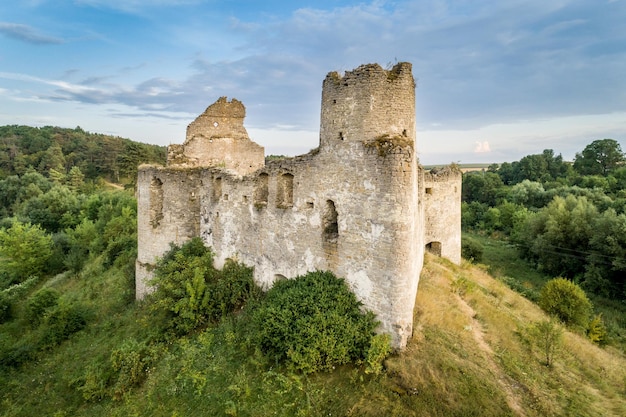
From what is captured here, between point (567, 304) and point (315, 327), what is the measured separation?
1277 cm

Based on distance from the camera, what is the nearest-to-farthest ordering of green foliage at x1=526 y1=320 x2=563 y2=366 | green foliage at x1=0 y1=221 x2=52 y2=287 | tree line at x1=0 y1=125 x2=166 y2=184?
green foliage at x1=526 y1=320 x2=563 y2=366 → green foliage at x1=0 y1=221 x2=52 y2=287 → tree line at x1=0 y1=125 x2=166 y2=184

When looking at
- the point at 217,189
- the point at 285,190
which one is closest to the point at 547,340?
the point at 285,190

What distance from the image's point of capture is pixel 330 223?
11.1 metres

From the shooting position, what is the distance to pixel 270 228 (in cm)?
1252

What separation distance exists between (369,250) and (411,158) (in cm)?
263

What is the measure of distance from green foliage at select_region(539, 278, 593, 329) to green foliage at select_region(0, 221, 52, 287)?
31363mm

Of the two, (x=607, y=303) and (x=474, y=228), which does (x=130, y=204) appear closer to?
(x=607, y=303)

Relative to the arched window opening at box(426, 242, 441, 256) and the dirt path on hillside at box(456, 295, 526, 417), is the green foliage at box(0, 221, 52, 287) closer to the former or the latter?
the arched window opening at box(426, 242, 441, 256)

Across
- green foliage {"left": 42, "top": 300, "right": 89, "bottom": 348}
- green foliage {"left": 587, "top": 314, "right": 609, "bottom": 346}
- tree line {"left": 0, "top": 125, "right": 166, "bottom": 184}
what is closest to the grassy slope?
green foliage {"left": 42, "top": 300, "right": 89, "bottom": 348}

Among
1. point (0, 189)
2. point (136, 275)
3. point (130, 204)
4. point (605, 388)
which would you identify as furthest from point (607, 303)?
point (0, 189)

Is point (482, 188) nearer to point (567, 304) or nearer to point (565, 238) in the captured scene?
point (565, 238)

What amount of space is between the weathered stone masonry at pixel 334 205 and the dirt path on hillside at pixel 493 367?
2.27 m

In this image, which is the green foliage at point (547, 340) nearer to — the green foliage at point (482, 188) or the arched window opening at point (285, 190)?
the arched window opening at point (285, 190)

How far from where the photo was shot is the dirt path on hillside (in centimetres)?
822
